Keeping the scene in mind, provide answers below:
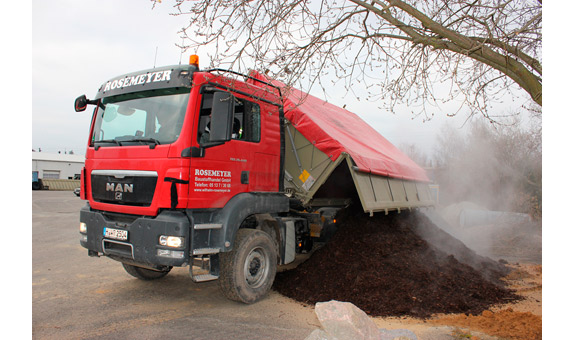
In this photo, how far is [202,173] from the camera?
175 inches

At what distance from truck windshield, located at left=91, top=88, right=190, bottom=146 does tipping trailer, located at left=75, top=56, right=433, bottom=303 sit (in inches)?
0.6

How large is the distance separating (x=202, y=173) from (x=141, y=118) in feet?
3.70

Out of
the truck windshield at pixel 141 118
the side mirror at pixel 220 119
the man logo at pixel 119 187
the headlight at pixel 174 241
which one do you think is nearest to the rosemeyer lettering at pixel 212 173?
the side mirror at pixel 220 119

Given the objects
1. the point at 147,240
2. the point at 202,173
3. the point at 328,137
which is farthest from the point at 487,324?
the point at 147,240

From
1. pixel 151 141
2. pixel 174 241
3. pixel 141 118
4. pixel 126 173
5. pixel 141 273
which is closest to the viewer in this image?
pixel 174 241

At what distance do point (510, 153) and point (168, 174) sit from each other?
2045cm

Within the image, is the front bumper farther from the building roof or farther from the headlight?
the building roof

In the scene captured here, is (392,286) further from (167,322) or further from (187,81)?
(187,81)

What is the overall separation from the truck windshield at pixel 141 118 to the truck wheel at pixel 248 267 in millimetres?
1620

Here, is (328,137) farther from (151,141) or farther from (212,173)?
(151,141)

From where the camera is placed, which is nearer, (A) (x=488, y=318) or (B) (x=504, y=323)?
(B) (x=504, y=323)

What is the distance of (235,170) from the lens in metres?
4.91

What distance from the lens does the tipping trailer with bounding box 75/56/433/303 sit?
4.34m

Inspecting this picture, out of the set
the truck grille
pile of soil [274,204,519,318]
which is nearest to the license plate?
the truck grille
